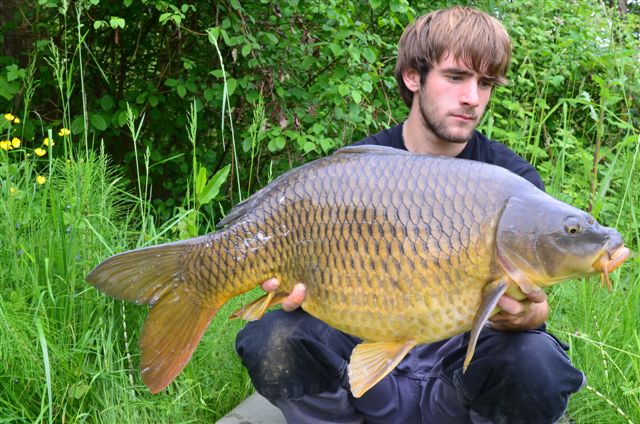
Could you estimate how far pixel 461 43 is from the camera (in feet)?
7.18

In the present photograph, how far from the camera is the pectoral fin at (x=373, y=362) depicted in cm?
152

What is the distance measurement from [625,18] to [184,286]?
4.56m

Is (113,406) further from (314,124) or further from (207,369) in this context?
(314,124)

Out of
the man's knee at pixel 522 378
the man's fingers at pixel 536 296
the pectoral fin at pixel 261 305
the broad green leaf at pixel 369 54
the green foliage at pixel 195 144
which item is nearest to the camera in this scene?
the man's fingers at pixel 536 296

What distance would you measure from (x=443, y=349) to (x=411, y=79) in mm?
827

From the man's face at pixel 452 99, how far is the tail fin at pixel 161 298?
31.6 inches

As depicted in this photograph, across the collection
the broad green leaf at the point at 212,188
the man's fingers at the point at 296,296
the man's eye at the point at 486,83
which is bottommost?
the broad green leaf at the point at 212,188

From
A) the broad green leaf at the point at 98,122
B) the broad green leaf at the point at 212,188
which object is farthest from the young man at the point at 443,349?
the broad green leaf at the point at 98,122

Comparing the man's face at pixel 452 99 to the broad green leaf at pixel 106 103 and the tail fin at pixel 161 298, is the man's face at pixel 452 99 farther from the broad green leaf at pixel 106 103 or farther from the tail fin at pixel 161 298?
the broad green leaf at pixel 106 103

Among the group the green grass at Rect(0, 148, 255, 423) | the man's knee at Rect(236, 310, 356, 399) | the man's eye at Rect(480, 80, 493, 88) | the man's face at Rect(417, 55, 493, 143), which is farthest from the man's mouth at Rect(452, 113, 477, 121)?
the green grass at Rect(0, 148, 255, 423)

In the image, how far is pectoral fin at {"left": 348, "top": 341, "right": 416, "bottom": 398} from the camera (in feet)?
4.98

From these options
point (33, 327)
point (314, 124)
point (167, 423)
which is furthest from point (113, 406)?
point (314, 124)

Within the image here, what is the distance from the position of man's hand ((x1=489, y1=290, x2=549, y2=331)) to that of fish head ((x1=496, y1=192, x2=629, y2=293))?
0.09 meters

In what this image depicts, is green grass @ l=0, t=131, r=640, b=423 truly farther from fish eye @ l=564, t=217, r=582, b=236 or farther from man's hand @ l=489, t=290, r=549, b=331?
fish eye @ l=564, t=217, r=582, b=236
